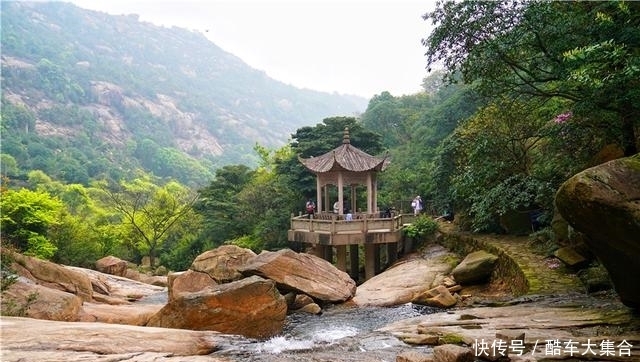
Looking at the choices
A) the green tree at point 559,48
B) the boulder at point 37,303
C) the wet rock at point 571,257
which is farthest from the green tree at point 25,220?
the wet rock at point 571,257

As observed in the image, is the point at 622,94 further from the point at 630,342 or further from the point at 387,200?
the point at 387,200

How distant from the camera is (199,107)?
140 metres

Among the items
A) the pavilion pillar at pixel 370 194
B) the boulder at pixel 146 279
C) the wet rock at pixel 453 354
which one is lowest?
the boulder at pixel 146 279

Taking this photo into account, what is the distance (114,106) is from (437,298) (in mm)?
109909

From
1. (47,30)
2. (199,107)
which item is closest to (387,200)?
(199,107)

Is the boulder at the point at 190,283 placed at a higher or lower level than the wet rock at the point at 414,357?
lower

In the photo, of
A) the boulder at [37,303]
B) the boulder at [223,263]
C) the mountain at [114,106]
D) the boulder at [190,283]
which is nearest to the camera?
the boulder at [37,303]

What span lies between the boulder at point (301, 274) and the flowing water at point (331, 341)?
2.43ft

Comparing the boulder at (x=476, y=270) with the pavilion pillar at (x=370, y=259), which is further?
the pavilion pillar at (x=370, y=259)

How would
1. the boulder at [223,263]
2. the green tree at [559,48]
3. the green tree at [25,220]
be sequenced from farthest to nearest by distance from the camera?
the green tree at [25,220] < the boulder at [223,263] < the green tree at [559,48]

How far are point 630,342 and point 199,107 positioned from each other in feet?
460

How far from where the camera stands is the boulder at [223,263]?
15.6m

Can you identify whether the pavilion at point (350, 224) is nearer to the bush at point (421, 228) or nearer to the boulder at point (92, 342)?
the bush at point (421, 228)

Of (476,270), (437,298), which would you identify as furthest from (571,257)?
(437,298)
